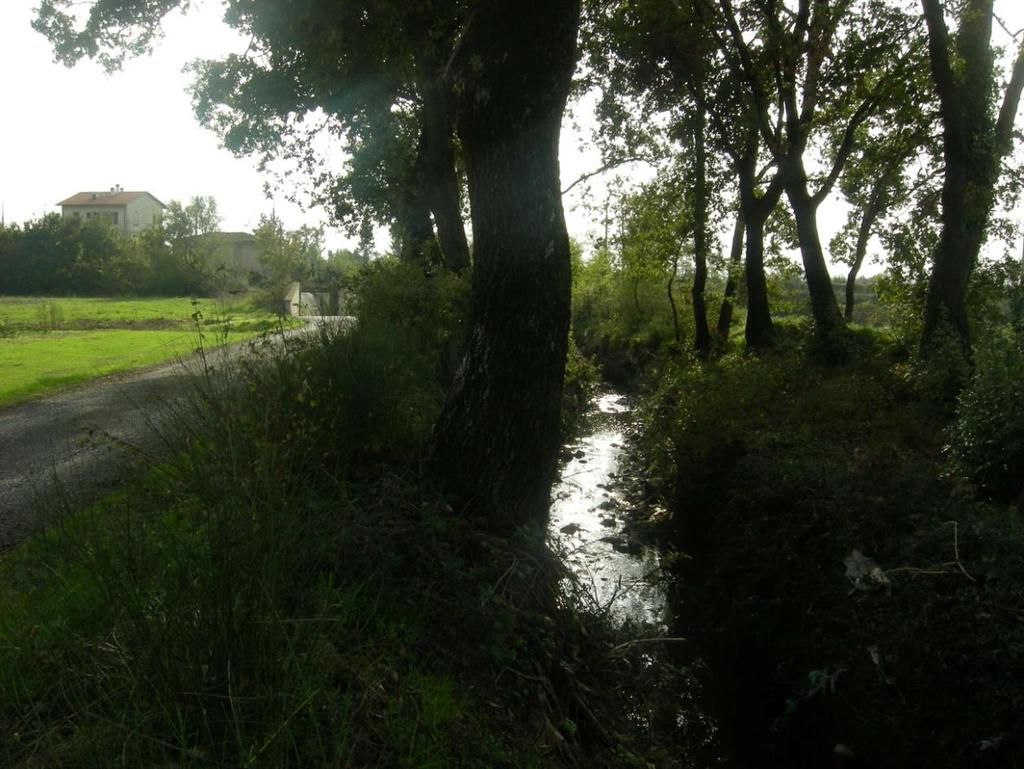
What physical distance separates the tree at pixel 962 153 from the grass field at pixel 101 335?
33.7 ft

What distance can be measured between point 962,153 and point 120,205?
9899 cm

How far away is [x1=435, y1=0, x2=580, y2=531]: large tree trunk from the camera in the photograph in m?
5.46

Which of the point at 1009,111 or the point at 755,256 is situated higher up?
the point at 1009,111

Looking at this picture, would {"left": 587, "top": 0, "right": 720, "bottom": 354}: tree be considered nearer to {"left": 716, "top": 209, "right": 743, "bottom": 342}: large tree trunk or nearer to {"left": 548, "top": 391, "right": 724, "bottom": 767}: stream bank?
{"left": 716, "top": 209, "right": 743, "bottom": 342}: large tree trunk

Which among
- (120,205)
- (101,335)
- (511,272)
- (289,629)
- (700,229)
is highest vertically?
(120,205)

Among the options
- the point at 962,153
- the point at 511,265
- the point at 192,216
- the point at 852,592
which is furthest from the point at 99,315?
the point at 192,216

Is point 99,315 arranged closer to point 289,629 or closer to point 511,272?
point 511,272

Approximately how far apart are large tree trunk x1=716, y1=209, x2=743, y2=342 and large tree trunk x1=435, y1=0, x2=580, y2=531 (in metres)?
15.7

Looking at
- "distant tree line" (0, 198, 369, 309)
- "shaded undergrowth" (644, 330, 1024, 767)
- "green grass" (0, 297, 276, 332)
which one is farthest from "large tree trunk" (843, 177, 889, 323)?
"green grass" (0, 297, 276, 332)

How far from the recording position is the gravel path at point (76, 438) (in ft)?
14.8

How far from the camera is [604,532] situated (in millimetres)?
9758

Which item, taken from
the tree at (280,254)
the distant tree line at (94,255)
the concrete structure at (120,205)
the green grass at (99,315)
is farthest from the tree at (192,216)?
the tree at (280,254)

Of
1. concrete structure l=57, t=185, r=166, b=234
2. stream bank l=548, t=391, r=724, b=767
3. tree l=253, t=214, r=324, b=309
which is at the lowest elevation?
stream bank l=548, t=391, r=724, b=767

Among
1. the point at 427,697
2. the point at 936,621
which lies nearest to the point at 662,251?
the point at 936,621
